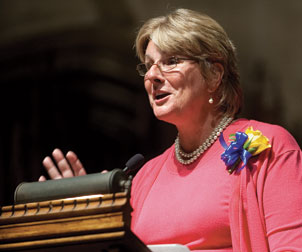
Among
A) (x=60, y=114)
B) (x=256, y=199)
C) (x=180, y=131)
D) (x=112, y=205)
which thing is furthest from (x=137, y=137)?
(x=112, y=205)

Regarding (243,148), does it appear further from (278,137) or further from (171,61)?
(171,61)

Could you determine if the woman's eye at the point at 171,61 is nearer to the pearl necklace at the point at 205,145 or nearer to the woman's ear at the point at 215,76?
the woman's ear at the point at 215,76

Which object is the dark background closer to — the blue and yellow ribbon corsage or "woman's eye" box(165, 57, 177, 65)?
"woman's eye" box(165, 57, 177, 65)

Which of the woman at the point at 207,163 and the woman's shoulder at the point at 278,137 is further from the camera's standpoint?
the woman's shoulder at the point at 278,137

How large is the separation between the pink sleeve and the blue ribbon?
9cm

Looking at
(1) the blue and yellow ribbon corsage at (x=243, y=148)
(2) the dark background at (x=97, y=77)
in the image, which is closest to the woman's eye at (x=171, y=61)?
(1) the blue and yellow ribbon corsage at (x=243, y=148)

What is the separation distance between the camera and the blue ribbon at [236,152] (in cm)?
188

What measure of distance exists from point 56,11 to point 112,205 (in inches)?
154

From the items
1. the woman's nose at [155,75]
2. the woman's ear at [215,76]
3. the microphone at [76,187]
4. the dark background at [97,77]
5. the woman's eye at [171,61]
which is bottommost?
the dark background at [97,77]

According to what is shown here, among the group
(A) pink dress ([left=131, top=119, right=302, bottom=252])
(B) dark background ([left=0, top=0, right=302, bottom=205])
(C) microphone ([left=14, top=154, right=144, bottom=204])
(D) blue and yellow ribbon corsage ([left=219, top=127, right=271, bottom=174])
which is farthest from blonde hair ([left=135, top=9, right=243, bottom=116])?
(B) dark background ([left=0, top=0, right=302, bottom=205])

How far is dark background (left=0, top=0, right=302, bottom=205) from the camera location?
451 cm

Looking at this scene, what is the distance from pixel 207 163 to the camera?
6.77 ft

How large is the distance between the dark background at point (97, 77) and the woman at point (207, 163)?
2216 millimetres

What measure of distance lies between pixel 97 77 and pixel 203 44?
285cm
